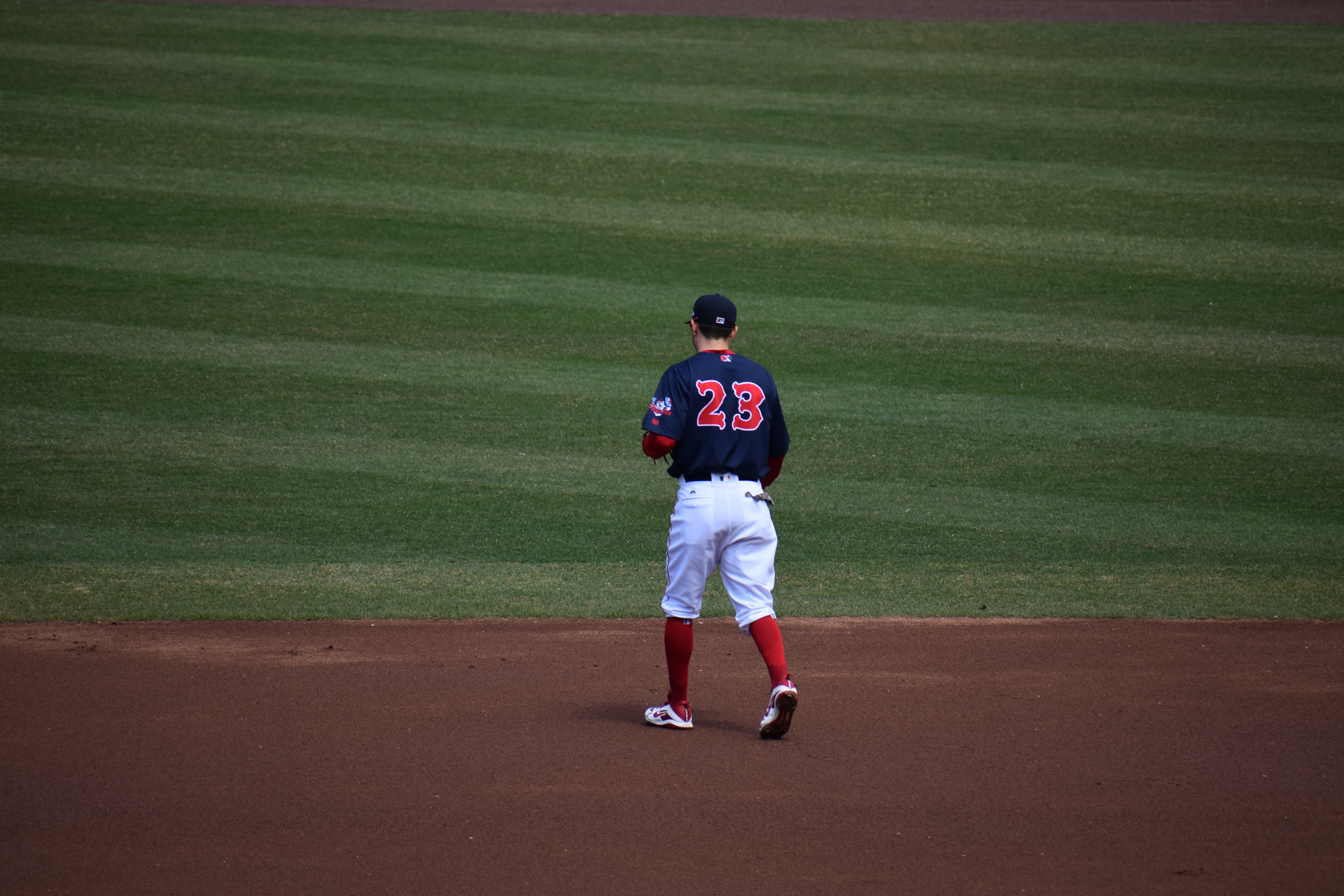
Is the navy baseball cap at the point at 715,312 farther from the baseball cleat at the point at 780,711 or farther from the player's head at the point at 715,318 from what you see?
the baseball cleat at the point at 780,711

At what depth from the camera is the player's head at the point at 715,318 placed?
5230 mm

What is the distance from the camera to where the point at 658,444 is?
16.9ft

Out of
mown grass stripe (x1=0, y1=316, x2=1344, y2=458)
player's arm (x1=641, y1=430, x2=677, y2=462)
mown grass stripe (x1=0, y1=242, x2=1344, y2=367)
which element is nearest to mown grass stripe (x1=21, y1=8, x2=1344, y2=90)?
mown grass stripe (x1=0, y1=242, x2=1344, y2=367)

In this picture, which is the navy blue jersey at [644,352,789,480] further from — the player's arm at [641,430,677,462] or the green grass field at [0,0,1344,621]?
the green grass field at [0,0,1344,621]

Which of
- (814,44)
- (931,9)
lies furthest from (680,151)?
(931,9)

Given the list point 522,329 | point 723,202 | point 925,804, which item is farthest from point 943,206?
point 925,804

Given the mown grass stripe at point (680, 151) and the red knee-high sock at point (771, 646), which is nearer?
the red knee-high sock at point (771, 646)

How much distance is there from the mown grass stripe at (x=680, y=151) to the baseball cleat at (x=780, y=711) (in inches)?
492

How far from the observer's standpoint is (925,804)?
4.57 metres

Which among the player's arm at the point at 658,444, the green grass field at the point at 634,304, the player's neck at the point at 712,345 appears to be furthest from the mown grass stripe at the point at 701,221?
the player's arm at the point at 658,444

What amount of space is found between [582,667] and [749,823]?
73.0 inches

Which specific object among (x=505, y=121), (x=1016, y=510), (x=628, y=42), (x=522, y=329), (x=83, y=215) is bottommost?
(x=1016, y=510)

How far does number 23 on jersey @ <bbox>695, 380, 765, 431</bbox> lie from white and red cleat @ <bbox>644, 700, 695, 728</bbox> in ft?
3.79

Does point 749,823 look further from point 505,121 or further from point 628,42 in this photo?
point 628,42
